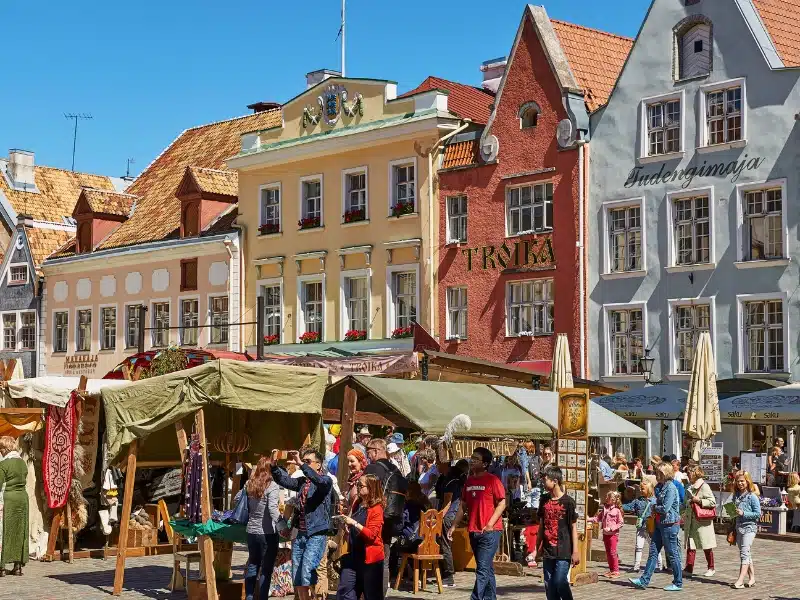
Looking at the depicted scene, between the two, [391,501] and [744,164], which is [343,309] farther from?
[391,501]

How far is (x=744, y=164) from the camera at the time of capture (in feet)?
96.6

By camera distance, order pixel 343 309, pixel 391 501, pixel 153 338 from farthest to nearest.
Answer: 1. pixel 153 338
2. pixel 343 309
3. pixel 391 501

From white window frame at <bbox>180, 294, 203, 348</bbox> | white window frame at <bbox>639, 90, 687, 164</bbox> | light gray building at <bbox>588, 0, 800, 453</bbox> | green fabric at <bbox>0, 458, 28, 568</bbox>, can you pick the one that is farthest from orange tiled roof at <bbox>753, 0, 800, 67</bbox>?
green fabric at <bbox>0, 458, 28, 568</bbox>

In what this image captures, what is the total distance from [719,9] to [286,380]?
18.1m

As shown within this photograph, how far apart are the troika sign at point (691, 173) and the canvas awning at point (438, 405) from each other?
12.4 m

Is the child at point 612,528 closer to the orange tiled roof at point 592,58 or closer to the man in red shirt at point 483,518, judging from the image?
the man in red shirt at point 483,518

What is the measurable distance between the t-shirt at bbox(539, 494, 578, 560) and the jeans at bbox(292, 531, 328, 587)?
2.13 meters

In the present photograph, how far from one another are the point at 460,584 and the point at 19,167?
36.3 meters

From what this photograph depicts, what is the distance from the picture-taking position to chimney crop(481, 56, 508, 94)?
40.7m

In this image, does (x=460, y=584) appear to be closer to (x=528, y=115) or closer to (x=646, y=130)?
(x=646, y=130)

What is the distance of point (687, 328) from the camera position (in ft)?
99.9

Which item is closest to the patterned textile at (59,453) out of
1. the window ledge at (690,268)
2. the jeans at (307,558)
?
the jeans at (307,558)

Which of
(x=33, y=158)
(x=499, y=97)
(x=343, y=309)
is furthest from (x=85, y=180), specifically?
(x=499, y=97)

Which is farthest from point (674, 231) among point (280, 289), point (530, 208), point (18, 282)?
point (18, 282)
